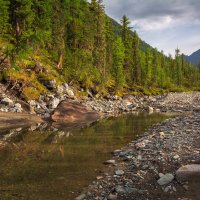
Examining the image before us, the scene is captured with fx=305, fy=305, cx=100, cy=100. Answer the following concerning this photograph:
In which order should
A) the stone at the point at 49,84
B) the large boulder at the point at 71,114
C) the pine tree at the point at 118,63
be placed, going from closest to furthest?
the large boulder at the point at 71,114 → the stone at the point at 49,84 → the pine tree at the point at 118,63

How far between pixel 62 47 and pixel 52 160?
4644 centimetres

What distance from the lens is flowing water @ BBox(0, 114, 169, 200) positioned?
35.4ft

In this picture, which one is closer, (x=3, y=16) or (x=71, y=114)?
(x=71, y=114)

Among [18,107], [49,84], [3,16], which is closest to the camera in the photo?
[18,107]

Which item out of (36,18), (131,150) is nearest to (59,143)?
(131,150)

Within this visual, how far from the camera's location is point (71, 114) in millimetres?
32594

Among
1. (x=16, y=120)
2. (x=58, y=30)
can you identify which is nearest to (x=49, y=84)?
(x=58, y=30)

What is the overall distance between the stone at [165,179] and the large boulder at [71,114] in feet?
68.9

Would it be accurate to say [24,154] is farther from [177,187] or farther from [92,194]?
[177,187]

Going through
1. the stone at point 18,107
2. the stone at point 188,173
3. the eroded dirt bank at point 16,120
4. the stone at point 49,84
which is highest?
the stone at point 49,84

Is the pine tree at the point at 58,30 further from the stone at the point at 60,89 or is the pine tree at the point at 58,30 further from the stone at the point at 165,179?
the stone at the point at 165,179

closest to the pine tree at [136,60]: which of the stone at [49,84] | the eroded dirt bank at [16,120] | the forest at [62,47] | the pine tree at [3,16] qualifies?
the forest at [62,47]

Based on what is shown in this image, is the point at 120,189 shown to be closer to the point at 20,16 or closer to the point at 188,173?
the point at 188,173

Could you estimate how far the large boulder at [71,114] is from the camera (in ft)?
103
